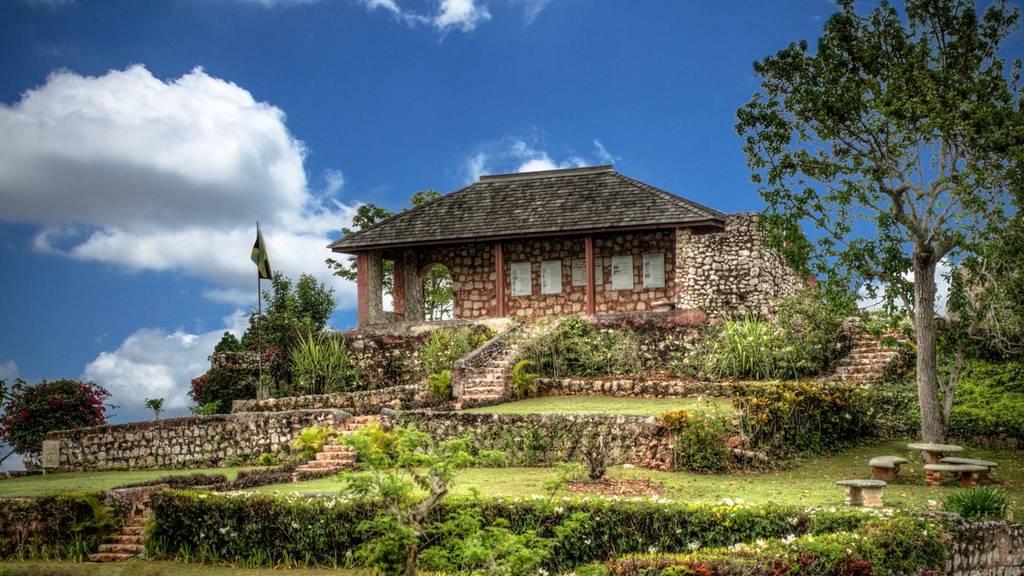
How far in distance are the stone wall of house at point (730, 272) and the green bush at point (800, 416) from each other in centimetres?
662

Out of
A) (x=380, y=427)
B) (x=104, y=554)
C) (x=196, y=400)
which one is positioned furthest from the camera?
(x=196, y=400)

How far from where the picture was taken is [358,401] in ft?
79.8

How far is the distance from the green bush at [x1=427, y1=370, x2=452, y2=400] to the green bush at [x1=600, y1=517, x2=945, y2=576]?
46.4 ft

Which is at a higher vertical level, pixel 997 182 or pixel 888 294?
pixel 997 182

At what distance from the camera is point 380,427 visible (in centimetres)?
2019

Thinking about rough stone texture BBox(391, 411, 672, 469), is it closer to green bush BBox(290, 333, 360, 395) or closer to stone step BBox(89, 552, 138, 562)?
stone step BBox(89, 552, 138, 562)

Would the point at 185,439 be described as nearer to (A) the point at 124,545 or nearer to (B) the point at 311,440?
(B) the point at 311,440

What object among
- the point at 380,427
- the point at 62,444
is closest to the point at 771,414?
the point at 380,427

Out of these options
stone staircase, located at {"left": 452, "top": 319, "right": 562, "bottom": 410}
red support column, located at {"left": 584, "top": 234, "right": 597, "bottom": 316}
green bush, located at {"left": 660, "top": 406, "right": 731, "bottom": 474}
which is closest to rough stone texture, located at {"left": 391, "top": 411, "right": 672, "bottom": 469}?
green bush, located at {"left": 660, "top": 406, "right": 731, "bottom": 474}

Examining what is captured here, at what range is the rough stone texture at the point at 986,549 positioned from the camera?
1112 cm

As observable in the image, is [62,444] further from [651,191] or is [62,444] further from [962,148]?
[962,148]

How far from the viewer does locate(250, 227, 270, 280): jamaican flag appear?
27761mm

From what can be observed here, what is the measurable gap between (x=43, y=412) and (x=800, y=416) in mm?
18558

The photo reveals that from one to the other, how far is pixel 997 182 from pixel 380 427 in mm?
12233
